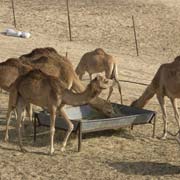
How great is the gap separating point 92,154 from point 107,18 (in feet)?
56.0

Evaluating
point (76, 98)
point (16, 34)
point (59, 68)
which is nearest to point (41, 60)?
point (59, 68)

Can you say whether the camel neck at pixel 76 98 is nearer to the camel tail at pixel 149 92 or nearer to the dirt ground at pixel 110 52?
the dirt ground at pixel 110 52

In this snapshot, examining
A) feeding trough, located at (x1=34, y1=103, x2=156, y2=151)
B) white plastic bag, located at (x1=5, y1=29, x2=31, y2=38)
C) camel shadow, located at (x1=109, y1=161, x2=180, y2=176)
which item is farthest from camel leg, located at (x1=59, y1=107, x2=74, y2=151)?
white plastic bag, located at (x1=5, y1=29, x2=31, y2=38)

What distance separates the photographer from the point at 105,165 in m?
10.1

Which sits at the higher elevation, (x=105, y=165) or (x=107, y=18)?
(x=105, y=165)

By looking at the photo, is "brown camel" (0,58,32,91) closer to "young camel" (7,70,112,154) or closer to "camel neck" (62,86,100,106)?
"young camel" (7,70,112,154)

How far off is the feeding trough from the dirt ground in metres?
0.35

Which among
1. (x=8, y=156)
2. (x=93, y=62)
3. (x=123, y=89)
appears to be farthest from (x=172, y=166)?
(x=123, y=89)

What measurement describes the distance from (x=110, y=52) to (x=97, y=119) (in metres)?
11.0

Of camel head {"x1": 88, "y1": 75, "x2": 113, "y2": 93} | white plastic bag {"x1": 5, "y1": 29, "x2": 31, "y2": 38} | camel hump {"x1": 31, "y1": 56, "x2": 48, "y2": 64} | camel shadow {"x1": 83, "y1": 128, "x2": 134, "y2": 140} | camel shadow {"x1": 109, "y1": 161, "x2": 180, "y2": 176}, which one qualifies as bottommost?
white plastic bag {"x1": 5, "y1": 29, "x2": 31, "y2": 38}

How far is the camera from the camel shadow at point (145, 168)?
9867 mm

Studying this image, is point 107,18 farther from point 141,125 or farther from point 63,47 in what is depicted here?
point 141,125

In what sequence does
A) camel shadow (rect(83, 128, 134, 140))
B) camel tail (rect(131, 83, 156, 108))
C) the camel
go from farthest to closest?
the camel, camel tail (rect(131, 83, 156, 108)), camel shadow (rect(83, 128, 134, 140))

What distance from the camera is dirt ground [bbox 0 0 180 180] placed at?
32.7ft
